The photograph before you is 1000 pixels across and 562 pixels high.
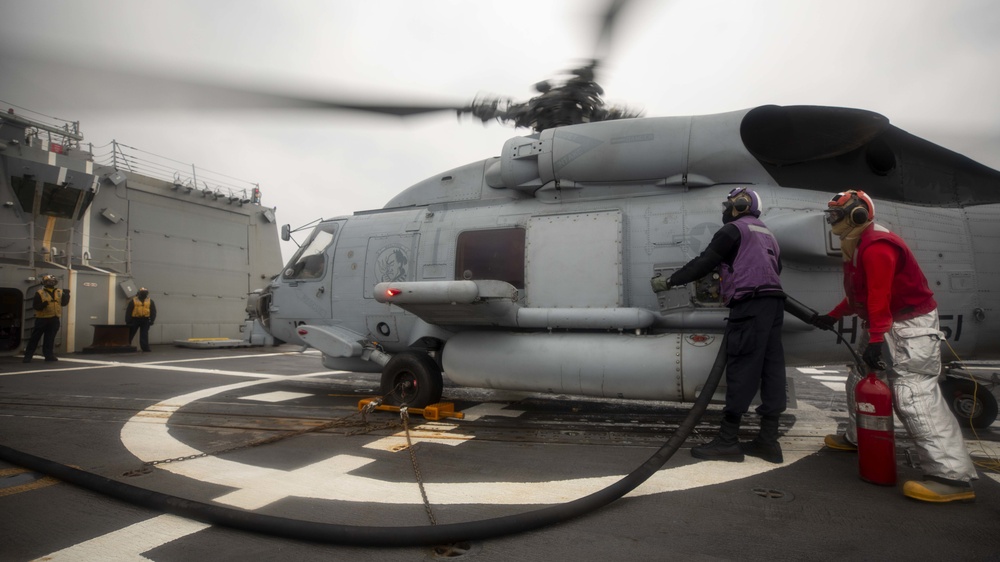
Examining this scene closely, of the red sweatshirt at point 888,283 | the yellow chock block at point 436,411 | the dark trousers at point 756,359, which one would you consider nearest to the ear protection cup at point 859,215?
the red sweatshirt at point 888,283

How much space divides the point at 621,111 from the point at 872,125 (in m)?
2.52

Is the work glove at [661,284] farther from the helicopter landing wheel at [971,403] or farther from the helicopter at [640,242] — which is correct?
the helicopter landing wheel at [971,403]

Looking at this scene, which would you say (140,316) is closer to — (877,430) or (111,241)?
(111,241)

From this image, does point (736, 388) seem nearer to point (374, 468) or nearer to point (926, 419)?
point (926, 419)

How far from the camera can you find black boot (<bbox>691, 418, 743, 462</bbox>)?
13.5 ft

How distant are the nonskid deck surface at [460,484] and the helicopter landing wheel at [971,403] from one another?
20 centimetres

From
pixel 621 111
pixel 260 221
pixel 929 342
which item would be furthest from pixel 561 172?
pixel 260 221

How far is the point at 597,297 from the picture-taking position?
5426 mm

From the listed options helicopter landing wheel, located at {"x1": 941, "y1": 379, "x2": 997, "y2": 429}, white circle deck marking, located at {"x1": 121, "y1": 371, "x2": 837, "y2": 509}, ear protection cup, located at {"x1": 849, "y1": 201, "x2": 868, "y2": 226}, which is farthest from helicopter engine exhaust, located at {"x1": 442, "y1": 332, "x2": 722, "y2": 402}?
helicopter landing wheel, located at {"x1": 941, "y1": 379, "x2": 997, "y2": 429}

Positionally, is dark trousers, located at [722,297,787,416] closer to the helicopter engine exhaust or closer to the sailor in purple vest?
the sailor in purple vest

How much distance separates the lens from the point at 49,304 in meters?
10.8

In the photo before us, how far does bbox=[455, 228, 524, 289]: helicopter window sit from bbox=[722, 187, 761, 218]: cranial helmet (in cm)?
230

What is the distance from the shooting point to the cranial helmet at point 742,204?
4406mm

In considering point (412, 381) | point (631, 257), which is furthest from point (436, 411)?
point (631, 257)
